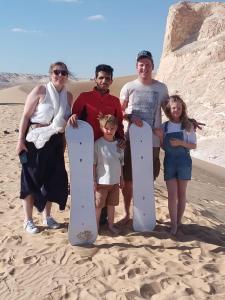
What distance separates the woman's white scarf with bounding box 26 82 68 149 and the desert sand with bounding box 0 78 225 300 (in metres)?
1.06

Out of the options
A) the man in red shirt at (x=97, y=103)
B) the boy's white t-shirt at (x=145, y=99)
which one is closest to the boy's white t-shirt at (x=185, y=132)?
the boy's white t-shirt at (x=145, y=99)

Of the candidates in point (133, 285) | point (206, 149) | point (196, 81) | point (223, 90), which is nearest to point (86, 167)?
point (133, 285)

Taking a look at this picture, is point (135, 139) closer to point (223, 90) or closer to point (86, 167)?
point (86, 167)

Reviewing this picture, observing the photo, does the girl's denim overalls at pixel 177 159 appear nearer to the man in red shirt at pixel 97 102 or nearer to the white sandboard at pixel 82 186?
the man in red shirt at pixel 97 102

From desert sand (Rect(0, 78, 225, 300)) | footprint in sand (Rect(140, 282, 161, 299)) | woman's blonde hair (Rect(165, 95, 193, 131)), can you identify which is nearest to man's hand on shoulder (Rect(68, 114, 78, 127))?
woman's blonde hair (Rect(165, 95, 193, 131))

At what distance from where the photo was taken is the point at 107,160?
4.71 meters

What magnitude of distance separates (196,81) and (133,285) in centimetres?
1489

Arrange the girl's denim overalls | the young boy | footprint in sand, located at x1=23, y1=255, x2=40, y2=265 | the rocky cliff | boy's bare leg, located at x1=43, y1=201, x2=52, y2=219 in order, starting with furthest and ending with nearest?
the rocky cliff → boy's bare leg, located at x1=43, y1=201, x2=52, y2=219 → the girl's denim overalls → the young boy → footprint in sand, located at x1=23, y1=255, x2=40, y2=265

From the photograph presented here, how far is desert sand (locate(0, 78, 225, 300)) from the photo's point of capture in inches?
154

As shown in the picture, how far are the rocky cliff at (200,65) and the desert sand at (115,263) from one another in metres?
8.05

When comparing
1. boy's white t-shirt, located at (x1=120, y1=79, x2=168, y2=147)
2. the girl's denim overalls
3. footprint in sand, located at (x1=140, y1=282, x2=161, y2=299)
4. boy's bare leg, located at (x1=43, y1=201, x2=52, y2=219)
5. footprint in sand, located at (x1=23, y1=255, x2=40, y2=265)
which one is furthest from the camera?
boy's bare leg, located at (x1=43, y1=201, x2=52, y2=219)

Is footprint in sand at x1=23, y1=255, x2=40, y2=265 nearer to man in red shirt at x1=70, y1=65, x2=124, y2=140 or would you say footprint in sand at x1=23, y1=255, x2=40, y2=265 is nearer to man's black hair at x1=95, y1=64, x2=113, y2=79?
man in red shirt at x1=70, y1=65, x2=124, y2=140

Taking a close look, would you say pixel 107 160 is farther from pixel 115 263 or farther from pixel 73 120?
pixel 115 263

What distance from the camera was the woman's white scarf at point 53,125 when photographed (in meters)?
4.64
